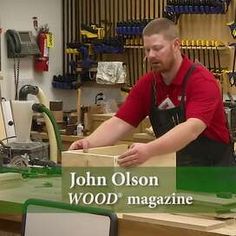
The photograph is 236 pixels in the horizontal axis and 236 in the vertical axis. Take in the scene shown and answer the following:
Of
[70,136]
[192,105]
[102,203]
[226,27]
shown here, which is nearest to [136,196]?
[102,203]

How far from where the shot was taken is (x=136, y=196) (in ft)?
8.96

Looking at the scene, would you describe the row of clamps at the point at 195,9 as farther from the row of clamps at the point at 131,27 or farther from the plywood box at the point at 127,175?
the plywood box at the point at 127,175

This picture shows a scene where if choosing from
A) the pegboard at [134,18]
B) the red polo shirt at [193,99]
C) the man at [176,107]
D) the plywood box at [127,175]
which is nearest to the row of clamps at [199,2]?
the pegboard at [134,18]

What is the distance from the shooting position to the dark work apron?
3.36m

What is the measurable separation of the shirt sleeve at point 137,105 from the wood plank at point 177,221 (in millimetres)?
900

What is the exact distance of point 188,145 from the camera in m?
3.36

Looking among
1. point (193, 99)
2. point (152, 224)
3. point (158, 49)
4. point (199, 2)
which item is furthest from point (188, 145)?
point (199, 2)

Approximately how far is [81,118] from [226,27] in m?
1.68

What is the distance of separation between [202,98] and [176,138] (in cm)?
36

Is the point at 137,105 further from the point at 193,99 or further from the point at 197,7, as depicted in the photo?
the point at 197,7

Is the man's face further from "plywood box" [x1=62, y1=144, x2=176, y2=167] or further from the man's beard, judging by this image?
"plywood box" [x1=62, y1=144, x2=176, y2=167]

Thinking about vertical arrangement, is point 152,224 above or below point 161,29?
below

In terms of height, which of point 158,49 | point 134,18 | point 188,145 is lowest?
point 188,145

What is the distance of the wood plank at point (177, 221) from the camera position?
239 centimetres
